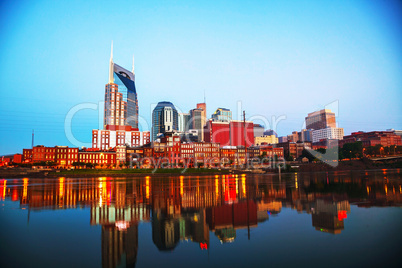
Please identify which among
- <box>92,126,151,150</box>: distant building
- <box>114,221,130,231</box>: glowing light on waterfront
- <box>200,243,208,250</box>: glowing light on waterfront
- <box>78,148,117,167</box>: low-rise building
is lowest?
<box>200,243,208,250</box>: glowing light on waterfront

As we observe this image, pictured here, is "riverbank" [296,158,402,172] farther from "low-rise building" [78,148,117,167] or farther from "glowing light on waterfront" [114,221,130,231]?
"glowing light on waterfront" [114,221,130,231]

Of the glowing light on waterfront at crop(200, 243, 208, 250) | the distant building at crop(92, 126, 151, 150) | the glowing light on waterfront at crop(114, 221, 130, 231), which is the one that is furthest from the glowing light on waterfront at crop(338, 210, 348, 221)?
the distant building at crop(92, 126, 151, 150)

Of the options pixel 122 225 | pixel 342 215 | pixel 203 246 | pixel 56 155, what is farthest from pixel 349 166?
pixel 56 155

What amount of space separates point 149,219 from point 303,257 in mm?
8156

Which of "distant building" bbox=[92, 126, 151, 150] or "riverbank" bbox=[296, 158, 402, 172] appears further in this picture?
"distant building" bbox=[92, 126, 151, 150]

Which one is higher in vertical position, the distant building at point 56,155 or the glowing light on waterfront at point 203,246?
the distant building at point 56,155

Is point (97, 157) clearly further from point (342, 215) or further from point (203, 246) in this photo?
point (203, 246)

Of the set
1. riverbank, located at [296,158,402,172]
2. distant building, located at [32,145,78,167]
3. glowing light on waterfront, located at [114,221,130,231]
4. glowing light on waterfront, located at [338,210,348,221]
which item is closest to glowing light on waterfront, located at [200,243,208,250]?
glowing light on waterfront, located at [114,221,130,231]

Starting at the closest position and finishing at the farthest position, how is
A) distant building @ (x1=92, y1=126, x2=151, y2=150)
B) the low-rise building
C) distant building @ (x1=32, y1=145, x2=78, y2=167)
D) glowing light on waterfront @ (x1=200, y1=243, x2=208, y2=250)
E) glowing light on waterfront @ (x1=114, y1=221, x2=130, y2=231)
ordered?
1. glowing light on waterfront @ (x1=200, y1=243, x2=208, y2=250)
2. glowing light on waterfront @ (x1=114, y1=221, x2=130, y2=231)
3. distant building @ (x1=32, y1=145, x2=78, y2=167)
4. the low-rise building
5. distant building @ (x1=92, y1=126, x2=151, y2=150)

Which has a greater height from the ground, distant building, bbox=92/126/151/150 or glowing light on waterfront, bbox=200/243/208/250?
distant building, bbox=92/126/151/150

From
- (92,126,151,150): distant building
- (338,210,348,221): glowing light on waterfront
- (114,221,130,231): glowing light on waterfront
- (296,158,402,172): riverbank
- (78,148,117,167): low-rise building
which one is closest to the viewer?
(114,221,130,231): glowing light on waterfront

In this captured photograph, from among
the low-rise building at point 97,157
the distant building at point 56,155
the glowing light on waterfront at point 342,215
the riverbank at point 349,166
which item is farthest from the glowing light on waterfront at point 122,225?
the distant building at point 56,155

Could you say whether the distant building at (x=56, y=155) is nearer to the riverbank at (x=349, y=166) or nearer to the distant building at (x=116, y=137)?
the distant building at (x=116, y=137)

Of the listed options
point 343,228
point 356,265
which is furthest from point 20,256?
point 343,228
